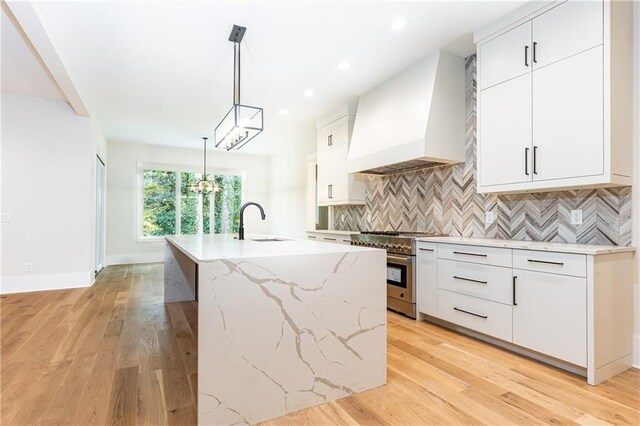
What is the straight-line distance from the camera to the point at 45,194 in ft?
15.4

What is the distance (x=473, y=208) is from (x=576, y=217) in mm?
920

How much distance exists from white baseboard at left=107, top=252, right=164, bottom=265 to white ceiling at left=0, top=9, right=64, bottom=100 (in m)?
3.71

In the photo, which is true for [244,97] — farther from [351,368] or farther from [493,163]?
[351,368]

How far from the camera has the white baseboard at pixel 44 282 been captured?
4520mm

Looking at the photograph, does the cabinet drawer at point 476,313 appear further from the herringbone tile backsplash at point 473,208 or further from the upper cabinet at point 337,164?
the upper cabinet at point 337,164

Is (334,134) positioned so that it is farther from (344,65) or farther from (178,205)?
(178,205)

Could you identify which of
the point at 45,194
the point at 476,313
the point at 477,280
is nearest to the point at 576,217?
the point at 477,280

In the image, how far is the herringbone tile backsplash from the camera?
242 cm

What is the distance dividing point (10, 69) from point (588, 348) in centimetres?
583

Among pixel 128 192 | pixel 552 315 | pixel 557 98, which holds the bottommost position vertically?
pixel 552 315

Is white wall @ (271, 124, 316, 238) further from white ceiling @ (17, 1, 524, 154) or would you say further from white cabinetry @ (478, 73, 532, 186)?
white cabinetry @ (478, 73, 532, 186)

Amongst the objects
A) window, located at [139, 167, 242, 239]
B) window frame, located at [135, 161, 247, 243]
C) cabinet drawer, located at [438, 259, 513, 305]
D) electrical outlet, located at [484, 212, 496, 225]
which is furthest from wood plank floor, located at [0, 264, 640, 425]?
window, located at [139, 167, 242, 239]

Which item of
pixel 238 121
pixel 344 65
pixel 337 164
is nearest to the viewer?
pixel 238 121

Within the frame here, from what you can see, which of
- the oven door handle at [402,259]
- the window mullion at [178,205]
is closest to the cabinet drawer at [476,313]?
the oven door handle at [402,259]
